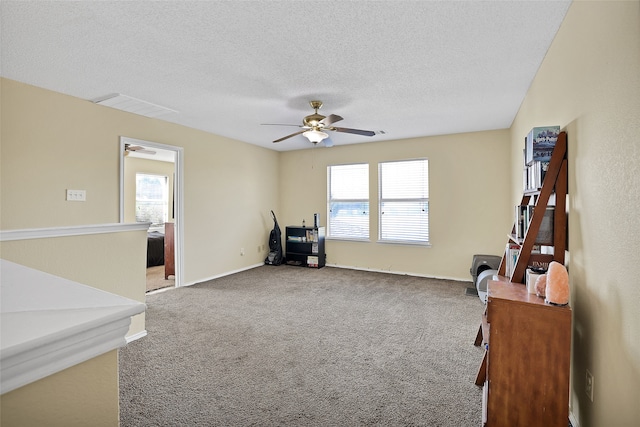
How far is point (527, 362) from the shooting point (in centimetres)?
163

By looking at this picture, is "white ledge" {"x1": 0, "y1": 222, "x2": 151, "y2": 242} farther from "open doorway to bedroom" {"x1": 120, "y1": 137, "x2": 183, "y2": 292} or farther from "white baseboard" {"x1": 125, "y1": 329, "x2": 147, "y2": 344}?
"open doorway to bedroom" {"x1": 120, "y1": 137, "x2": 183, "y2": 292}

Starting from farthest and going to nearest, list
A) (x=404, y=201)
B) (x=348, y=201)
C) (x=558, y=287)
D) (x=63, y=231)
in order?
1. (x=348, y=201)
2. (x=404, y=201)
3. (x=63, y=231)
4. (x=558, y=287)

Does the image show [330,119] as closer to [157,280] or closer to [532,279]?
[532,279]

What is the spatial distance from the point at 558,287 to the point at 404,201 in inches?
163

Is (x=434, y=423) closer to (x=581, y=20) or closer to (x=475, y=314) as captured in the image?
(x=475, y=314)

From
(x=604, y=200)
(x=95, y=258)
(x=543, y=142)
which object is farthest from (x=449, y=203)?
(x=95, y=258)

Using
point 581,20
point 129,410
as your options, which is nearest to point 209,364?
point 129,410

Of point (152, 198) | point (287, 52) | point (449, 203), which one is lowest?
point (449, 203)

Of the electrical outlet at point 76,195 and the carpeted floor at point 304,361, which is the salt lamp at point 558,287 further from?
the electrical outlet at point 76,195

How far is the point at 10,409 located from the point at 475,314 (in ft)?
13.0

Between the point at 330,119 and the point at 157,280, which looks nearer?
the point at 330,119

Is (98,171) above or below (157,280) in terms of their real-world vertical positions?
above

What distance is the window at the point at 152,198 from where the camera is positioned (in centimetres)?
763

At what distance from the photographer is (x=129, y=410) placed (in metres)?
1.94
